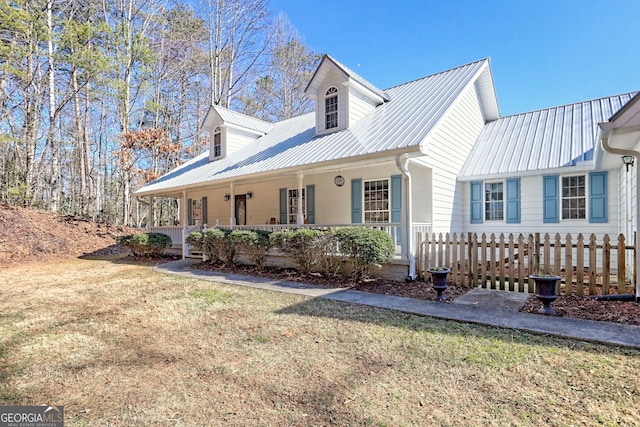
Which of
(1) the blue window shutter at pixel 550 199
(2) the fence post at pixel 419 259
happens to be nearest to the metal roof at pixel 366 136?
(2) the fence post at pixel 419 259

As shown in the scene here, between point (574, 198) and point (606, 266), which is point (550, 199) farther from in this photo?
point (606, 266)

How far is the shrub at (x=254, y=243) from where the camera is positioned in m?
9.53

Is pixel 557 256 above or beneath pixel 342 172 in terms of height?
beneath

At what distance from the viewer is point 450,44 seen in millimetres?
15281

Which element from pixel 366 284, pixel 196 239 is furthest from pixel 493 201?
pixel 196 239

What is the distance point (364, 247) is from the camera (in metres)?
7.39

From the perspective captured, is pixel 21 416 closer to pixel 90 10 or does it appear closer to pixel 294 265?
pixel 294 265

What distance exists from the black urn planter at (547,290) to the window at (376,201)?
5.55 metres

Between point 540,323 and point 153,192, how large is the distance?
48.6ft

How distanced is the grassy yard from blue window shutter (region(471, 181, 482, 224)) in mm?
6766

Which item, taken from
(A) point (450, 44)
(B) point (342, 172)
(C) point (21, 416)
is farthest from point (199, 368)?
(A) point (450, 44)

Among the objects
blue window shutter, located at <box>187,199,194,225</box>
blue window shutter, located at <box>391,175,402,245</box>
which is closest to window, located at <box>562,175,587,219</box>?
blue window shutter, located at <box>391,175,402,245</box>

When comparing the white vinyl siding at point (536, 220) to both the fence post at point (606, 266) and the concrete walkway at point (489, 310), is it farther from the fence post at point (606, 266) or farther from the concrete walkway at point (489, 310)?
the concrete walkway at point (489, 310)

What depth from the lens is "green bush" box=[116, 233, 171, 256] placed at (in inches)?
517
